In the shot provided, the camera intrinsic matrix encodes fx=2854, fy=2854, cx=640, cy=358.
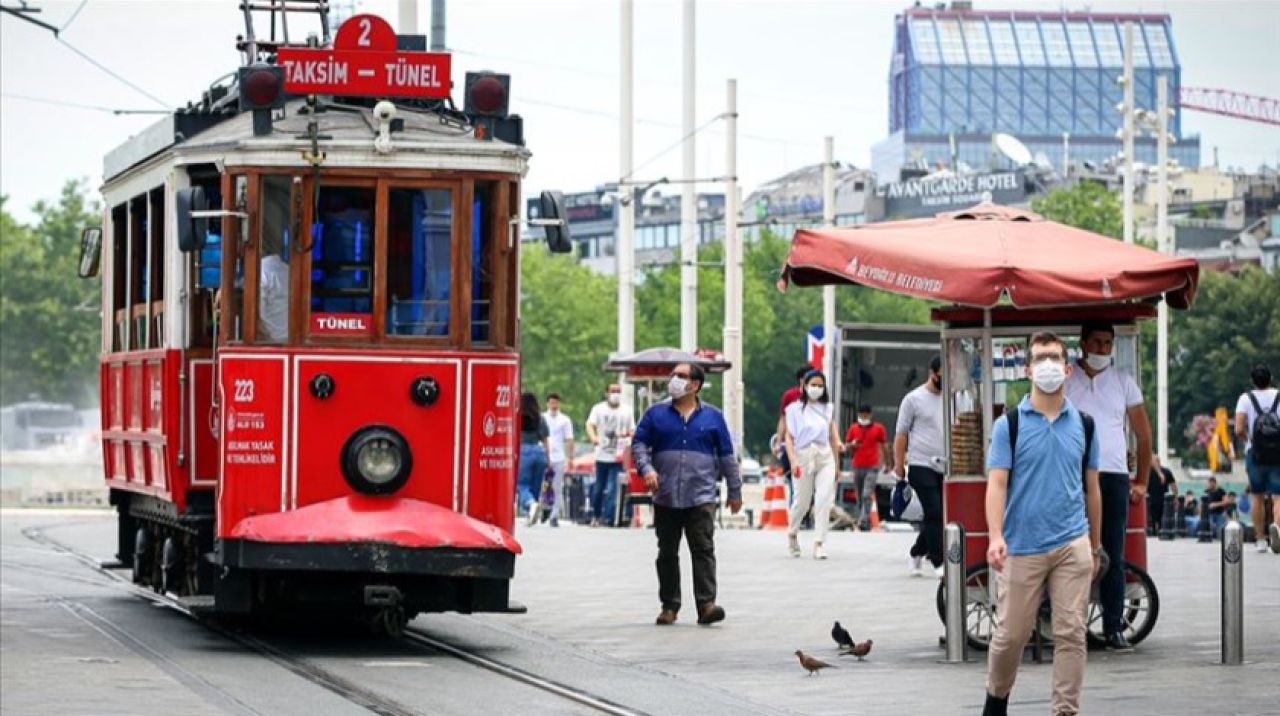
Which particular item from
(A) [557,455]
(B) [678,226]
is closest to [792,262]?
(A) [557,455]

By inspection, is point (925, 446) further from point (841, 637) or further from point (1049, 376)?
point (1049, 376)

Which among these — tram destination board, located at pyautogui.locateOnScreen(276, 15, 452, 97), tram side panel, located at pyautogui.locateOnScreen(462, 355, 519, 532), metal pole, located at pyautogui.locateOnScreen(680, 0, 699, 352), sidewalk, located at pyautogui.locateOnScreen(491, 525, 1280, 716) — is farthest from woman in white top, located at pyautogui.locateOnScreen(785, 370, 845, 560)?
metal pole, located at pyautogui.locateOnScreen(680, 0, 699, 352)

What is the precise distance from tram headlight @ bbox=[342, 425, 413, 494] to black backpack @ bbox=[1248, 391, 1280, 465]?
1257cm

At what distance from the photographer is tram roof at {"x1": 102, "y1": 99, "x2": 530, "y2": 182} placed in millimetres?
17906

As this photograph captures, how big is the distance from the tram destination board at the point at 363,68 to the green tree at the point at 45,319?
350 ft

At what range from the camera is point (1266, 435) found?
27953 millimetres

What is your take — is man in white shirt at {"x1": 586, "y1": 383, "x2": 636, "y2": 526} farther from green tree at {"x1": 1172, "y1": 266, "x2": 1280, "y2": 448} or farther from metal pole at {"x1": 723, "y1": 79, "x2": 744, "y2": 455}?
green tree at {"x1": 1172, "y1": 266, "x2": 1280, "y2": 448}

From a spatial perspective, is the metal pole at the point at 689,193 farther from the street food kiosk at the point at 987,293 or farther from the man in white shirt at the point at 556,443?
the street food kiosk at the point at 987,293

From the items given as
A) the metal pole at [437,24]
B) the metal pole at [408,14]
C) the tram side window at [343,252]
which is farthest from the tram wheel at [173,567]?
the metal pole at [437,24]

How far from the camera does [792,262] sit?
694 inches

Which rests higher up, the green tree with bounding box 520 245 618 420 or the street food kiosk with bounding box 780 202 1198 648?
the green tree with bounding box 520 245 618 420

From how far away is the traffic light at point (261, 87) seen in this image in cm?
1778

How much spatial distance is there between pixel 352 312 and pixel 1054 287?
4.47 m

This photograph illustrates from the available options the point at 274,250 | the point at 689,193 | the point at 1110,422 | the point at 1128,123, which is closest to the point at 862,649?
the point at 1110,422
